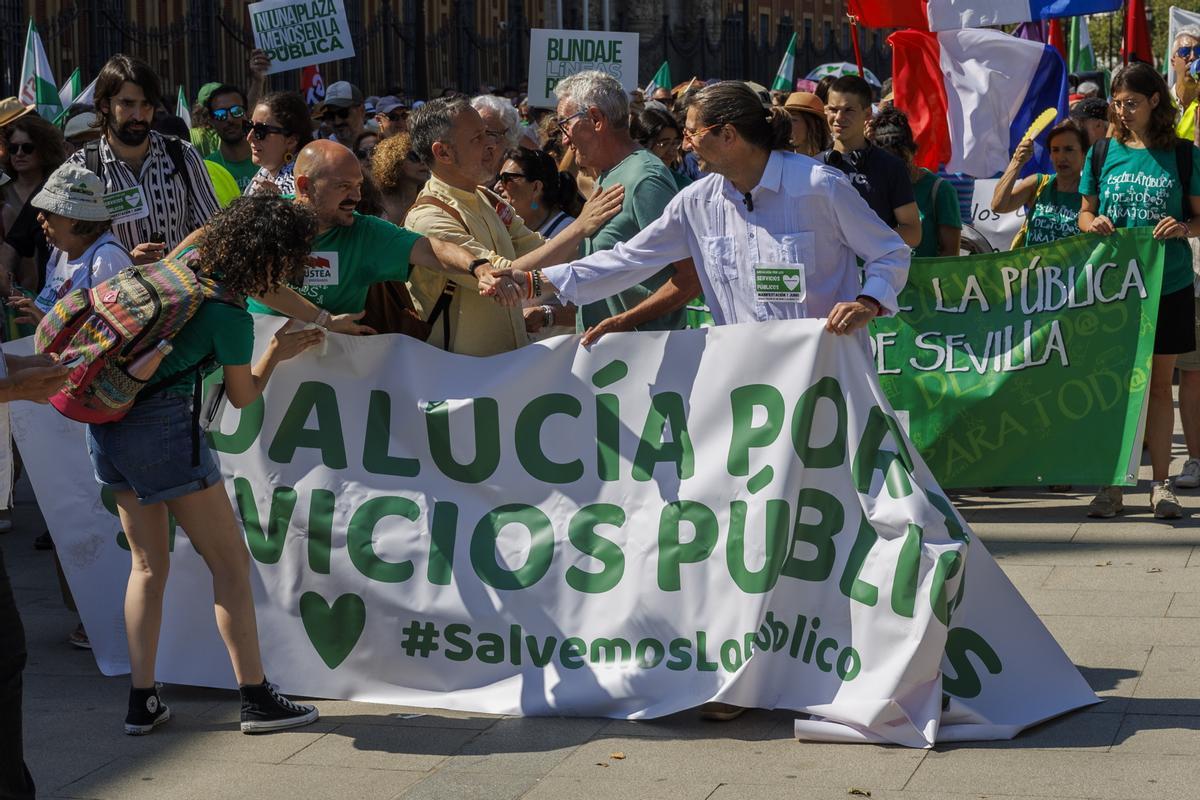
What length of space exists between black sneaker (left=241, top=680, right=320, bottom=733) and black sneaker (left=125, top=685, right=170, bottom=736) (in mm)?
273

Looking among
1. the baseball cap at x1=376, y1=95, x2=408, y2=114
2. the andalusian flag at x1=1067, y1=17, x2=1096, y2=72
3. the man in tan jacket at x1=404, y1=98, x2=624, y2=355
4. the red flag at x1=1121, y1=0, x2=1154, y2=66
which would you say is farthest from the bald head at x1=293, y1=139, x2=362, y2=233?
the andalusian flag at x1=1067, y1=17, x2=1096, y2=72

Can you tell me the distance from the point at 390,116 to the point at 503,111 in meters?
7.44

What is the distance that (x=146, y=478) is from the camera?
16.5 feet

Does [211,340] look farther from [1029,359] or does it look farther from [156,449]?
[1029,359]

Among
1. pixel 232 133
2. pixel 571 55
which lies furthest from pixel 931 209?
pixel 571 55

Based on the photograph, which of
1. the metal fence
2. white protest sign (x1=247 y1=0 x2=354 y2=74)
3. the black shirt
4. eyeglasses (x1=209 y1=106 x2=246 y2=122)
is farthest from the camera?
the metal fence

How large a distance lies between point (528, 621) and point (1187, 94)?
32.6ft

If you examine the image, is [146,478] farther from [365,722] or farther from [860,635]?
[860,635]

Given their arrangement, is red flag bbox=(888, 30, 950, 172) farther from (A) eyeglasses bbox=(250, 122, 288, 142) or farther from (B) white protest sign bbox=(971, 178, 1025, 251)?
(A) eyeglasses bbox=(250, 122, 288, 142)

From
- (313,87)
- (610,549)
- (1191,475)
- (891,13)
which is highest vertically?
(891,13)

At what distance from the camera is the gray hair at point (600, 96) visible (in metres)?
6.08

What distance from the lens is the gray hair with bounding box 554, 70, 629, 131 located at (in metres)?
6.08

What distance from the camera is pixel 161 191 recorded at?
727 centimetres

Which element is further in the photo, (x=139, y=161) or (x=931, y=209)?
(x=931, y=209)
